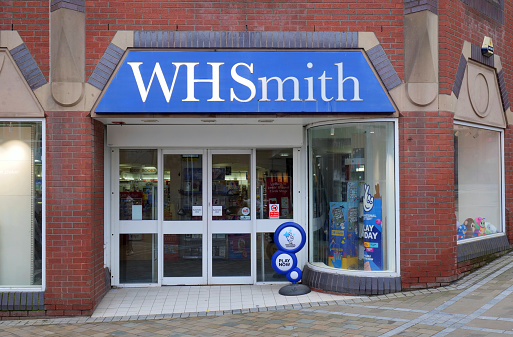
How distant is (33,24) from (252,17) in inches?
118

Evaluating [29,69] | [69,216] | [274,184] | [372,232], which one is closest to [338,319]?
[372,232]

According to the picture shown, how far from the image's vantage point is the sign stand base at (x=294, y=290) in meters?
7.08

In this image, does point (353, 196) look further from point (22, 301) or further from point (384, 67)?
point (22, 301)

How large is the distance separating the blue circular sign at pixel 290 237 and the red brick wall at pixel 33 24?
3.92 m

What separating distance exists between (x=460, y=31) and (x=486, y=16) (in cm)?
109

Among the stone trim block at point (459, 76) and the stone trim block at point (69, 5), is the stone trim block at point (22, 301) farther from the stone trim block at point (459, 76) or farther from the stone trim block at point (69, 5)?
the stone trim block at point (459, 76)

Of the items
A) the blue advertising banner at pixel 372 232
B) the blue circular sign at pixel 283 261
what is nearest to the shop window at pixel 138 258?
the blue circular sign at pixel 283 261

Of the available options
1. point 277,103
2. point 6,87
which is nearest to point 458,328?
point 277,103

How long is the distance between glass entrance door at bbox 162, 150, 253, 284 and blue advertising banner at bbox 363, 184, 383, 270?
189 cm

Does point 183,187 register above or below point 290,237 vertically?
above

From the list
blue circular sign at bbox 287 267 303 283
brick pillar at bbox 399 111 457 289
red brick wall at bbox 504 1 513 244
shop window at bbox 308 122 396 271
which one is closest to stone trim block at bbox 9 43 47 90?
shop window at bbox 308 122 396 271

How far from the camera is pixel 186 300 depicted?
705 cm

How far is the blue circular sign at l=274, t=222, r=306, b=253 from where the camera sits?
716 centimetres

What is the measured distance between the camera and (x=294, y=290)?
23.4 feet
